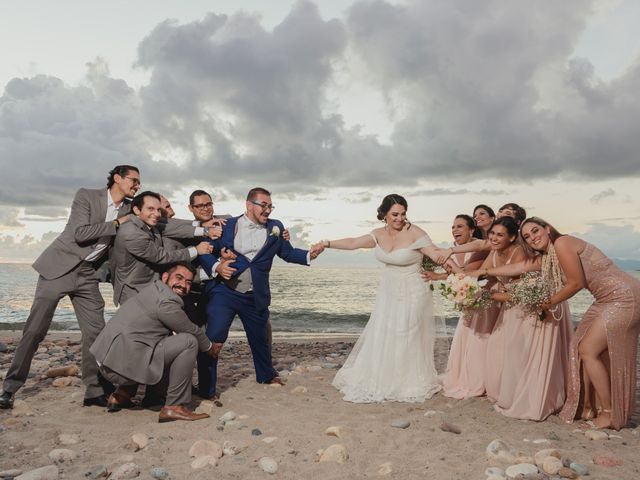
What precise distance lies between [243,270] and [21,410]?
338cm

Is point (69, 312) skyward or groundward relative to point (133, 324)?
groundward

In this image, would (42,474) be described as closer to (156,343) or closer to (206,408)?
(156,343)

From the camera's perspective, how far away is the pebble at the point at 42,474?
5.05 metres

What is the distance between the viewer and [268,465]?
209 inches

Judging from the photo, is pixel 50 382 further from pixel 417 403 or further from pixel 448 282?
pixel 448 282

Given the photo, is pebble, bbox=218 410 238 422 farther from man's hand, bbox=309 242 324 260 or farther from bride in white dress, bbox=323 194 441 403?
man's hand, bbox=309 242 324 260

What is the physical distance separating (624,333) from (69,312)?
2740 cm

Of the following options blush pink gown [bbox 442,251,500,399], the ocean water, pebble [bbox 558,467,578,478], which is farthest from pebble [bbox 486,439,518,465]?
the ocean water

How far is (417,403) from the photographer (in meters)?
7.60

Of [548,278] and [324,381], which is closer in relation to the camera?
[548,278]

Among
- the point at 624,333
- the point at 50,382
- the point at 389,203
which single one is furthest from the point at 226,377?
the point at 624,333

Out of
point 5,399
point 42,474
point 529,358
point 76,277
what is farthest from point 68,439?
point 529,358

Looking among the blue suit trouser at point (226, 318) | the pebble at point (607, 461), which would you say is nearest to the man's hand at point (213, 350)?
the blue suit trouser at point (226, 318)

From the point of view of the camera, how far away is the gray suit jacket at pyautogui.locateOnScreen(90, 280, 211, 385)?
644cm
